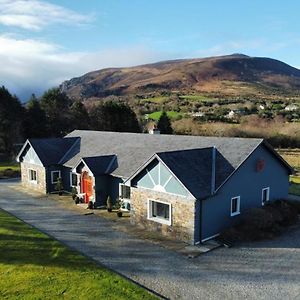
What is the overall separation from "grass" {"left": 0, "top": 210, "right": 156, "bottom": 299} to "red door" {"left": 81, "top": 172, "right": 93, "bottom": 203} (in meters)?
7.30

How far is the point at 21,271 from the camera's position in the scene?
1434 centimetres

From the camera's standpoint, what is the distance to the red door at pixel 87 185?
25.1 meters

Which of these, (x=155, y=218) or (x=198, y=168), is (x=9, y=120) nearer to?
(x=155, y=218)

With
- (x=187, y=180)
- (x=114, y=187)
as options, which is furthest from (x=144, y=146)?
(x=187, y=180)

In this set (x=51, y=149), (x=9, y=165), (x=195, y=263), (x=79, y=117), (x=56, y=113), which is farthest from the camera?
(x=79, y=117)

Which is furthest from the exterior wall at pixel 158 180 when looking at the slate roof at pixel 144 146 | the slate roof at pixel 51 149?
the slate roof at pixel 51 149

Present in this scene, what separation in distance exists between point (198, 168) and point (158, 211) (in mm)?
3308

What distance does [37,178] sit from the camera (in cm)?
3025

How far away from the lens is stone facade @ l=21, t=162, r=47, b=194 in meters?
29.4

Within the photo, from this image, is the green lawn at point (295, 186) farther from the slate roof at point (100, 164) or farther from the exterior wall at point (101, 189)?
the exterior wall at point (101, 189)

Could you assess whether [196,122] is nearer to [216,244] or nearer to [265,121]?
[265,121]

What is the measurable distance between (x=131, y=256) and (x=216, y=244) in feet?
14.2

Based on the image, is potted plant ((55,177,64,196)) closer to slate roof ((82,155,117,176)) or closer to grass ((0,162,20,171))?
slate roof ((82,155,117,176))

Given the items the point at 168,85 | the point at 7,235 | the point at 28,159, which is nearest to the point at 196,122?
the point at 28,159
